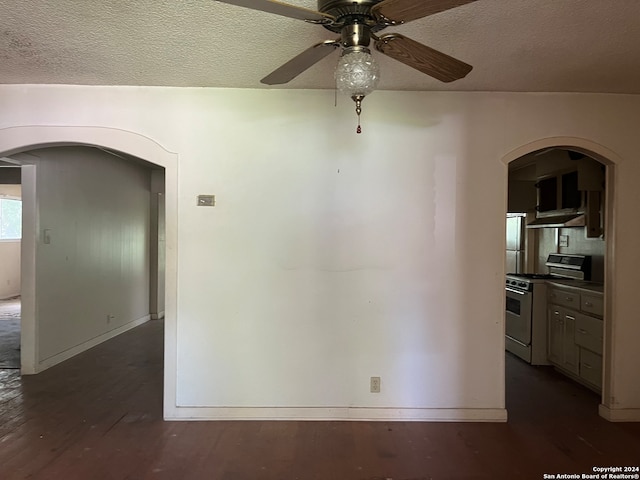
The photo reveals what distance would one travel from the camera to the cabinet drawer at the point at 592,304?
3787 mm

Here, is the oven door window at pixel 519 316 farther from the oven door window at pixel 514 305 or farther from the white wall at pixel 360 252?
the white wall at pixel 360 252

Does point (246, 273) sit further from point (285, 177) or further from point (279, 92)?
point (279, 92)

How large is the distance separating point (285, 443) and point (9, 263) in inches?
348

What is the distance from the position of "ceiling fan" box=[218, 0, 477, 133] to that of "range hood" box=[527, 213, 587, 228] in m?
3.42

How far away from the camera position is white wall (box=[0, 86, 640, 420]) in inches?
129

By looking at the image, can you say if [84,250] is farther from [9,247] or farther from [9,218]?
[9,218]

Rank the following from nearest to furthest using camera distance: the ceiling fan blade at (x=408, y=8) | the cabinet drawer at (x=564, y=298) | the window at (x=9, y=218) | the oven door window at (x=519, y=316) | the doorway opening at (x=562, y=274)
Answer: the ceiling fan blade at (x=408, y=8) → the doorway opening at (x=562, y=274) → the cabinet drawer at (x=564, y=298) → the oven door window at (x=519, y=316) → the window at (x=9, y=218)

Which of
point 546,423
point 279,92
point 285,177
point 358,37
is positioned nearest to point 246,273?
point 285,177

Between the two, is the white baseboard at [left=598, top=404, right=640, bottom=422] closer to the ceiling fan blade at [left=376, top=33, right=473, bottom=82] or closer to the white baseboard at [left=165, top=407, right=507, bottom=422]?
the white baseboard at [left=165, top=407, right=507, bottom=422]

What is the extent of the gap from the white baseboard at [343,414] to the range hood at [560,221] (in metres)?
2.37

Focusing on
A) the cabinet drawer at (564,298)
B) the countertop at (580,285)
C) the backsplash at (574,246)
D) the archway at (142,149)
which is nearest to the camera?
the archway at (142,149)

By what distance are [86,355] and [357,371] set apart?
11.0 feet

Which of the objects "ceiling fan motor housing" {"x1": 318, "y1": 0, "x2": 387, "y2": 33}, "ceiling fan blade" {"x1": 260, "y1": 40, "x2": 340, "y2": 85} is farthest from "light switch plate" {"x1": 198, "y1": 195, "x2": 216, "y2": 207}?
"ceiling fan motor housing" {"x1": 318, "y1": 0, "x2": 387, "y2": 33}

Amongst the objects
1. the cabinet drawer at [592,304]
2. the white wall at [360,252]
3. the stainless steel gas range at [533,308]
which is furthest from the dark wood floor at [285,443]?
the stainless steel gas range at [533,308]
